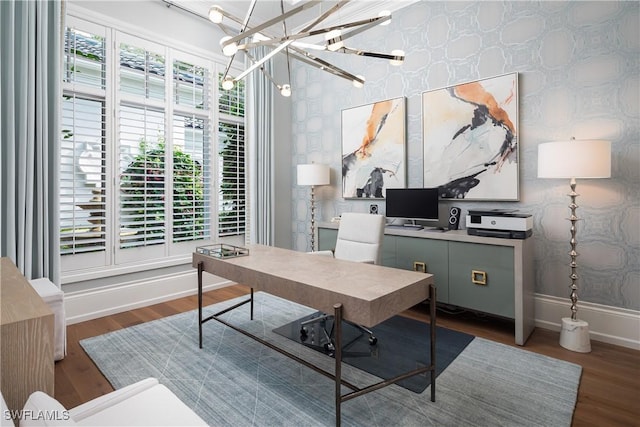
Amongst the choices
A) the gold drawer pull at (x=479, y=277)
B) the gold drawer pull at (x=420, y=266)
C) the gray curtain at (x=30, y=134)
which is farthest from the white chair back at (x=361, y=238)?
the gray curtain at (x=30, y=134)

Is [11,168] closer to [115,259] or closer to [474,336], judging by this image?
[115,259]

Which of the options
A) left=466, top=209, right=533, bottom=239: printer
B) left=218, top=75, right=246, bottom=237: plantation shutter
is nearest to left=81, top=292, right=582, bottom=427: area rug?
left=466, top=209, right=533, bottom=239: printer

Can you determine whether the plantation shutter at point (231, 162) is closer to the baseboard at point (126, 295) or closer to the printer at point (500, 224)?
the baseboard at point (126, 295)

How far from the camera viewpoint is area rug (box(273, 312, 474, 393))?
2.26m

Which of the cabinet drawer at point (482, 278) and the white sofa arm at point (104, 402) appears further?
the cabinet drawer at point (482, 278)

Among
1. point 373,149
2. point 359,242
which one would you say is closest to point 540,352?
point 359,242

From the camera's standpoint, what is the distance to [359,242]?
298cm

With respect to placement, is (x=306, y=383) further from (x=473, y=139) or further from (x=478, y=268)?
(x=473, y=139)

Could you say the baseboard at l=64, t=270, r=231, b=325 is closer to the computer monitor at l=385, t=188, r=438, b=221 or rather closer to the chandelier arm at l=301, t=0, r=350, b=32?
the computer monitor at l=385, t=188, r=438, b=221

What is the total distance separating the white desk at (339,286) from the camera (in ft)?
5.27

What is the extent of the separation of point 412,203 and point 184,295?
2.66 meters

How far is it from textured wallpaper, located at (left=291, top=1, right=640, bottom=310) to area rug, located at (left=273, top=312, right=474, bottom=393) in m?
1.05

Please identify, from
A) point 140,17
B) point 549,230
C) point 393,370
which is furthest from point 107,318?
point 549,230

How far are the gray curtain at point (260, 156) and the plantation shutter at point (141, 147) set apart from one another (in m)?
1.05
